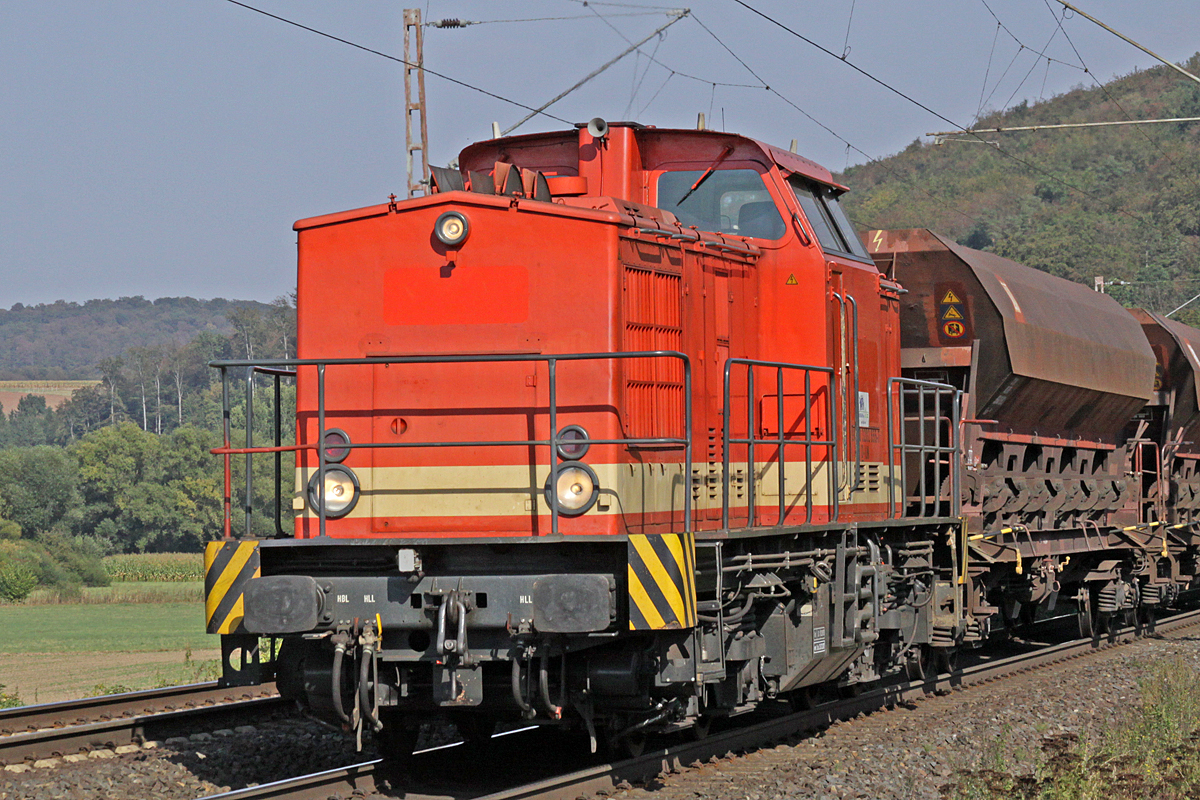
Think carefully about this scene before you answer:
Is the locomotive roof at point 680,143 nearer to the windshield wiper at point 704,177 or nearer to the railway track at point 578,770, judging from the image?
the windshield wiper at point 704,177

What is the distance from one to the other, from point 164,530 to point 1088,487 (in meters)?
61.7

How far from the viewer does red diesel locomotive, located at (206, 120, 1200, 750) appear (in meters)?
6.62

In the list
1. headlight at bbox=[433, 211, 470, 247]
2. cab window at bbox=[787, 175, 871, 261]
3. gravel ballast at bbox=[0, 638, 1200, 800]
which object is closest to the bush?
gravel ballast at bbox=[0, 638, 1200, 800]

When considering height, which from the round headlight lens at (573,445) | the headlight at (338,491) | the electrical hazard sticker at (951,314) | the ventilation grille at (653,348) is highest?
the electrical hazard sticker at (951,314)

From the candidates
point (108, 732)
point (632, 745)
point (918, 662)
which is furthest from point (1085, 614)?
point (108, 732)

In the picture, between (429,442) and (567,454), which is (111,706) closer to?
(429,442)

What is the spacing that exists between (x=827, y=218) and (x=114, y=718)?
20.5 feet

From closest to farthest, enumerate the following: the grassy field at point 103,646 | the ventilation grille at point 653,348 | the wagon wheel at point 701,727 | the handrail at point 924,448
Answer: the ventilation grille at point 653,348, the wagon wheel at point 701,727, the handrail at point 924,448, the grassy field at point 103,646

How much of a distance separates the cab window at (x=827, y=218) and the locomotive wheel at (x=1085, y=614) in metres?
7.17

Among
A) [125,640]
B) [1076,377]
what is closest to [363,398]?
[1076,377]

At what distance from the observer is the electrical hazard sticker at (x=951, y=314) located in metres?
A: 11.8

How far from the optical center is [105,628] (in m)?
25.0

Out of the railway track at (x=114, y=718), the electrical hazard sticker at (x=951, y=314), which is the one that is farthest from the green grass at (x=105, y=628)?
the electrical hazard sticker at (x=951, y=314)

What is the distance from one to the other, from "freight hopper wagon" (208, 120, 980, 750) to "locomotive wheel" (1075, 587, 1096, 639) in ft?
23.3
